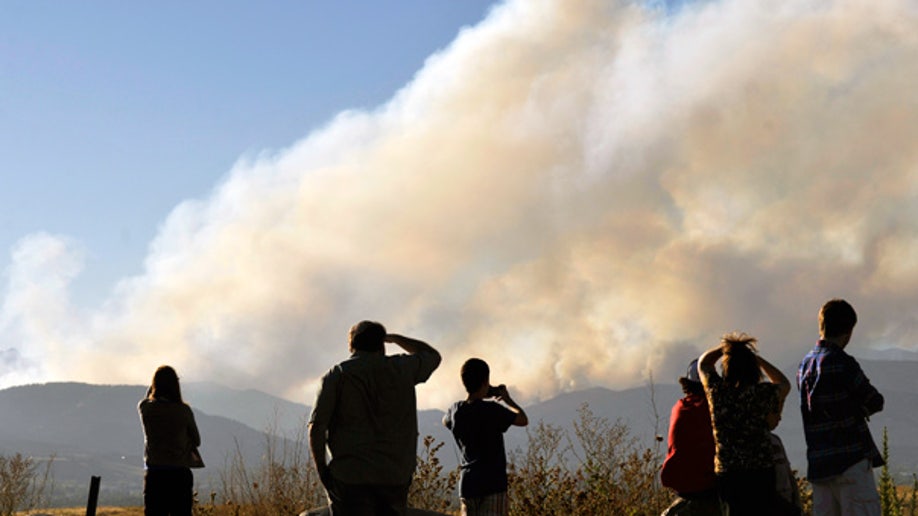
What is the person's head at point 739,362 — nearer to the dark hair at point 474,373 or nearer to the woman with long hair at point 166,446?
the dark hair at point 474,373

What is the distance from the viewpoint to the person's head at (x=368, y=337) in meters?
7.06

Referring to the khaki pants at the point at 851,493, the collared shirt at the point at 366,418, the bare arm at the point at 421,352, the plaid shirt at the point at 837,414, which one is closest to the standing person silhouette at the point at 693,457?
the plaid shirt at the point at 837,414

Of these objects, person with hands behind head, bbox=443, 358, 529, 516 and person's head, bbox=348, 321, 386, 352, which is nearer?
person's head, bbox=348, 321, 386, 352

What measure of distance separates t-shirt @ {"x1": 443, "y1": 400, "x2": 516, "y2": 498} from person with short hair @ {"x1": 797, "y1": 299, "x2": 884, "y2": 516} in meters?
2.26

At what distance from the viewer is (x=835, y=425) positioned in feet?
24.8

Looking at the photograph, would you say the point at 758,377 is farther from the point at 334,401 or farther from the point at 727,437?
the point at 334,401

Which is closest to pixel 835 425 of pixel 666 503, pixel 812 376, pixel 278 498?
Answer: pixel 812 376

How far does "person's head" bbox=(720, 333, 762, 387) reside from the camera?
696 centimetres

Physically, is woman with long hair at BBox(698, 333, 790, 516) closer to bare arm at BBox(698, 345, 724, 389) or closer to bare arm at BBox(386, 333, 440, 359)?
bare arm at BBox(698, 345, 724, 389)

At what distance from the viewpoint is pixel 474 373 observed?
7.94 metres

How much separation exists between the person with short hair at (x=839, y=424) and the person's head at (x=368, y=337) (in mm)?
3067

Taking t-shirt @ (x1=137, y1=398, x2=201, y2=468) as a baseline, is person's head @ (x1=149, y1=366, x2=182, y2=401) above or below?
above

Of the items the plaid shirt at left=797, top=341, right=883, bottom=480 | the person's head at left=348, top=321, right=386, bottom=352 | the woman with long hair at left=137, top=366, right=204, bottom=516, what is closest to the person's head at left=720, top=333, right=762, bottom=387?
the plaid shirt at left=797, top=341, right=883, bottom=480

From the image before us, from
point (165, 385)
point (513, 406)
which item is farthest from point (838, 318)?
point (165, 385)
